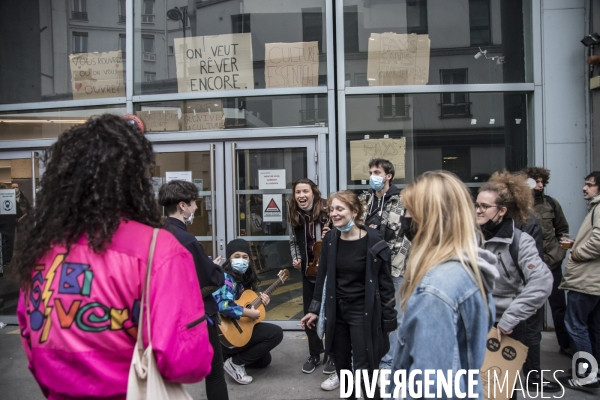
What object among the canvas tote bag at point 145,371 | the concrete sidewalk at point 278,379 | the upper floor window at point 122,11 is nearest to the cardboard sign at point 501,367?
the concrete sidewalk at point 278,379

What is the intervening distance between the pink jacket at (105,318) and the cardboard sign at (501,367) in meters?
2.07

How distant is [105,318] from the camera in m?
1.63

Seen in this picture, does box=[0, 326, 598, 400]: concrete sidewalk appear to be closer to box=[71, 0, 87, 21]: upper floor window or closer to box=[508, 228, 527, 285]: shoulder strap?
box=[508, 228, 527, 285]: shoulder strap

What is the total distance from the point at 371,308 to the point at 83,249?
7.95ft

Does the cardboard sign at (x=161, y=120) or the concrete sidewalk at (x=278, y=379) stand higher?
the cardboard sign at (x=161, y=120)

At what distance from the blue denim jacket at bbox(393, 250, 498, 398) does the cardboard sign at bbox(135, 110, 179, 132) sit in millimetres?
5182

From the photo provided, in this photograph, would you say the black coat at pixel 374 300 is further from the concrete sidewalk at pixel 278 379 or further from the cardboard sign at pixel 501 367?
the concrete sidewalk at pixel 278 379

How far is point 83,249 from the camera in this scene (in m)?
1.68

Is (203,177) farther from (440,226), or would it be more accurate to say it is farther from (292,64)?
(440,226)

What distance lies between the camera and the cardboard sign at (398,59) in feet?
20.4

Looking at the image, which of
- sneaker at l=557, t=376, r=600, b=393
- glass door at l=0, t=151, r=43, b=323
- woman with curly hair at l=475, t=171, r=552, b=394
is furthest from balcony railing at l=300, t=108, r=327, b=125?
sneaker at l=557, t=376, r=600, b=393

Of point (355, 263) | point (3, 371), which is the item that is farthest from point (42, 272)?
point (3, 371)

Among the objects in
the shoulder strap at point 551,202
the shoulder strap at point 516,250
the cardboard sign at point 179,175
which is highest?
the cardboard sign at point 179,175

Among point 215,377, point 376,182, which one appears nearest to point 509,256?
point 376,182
